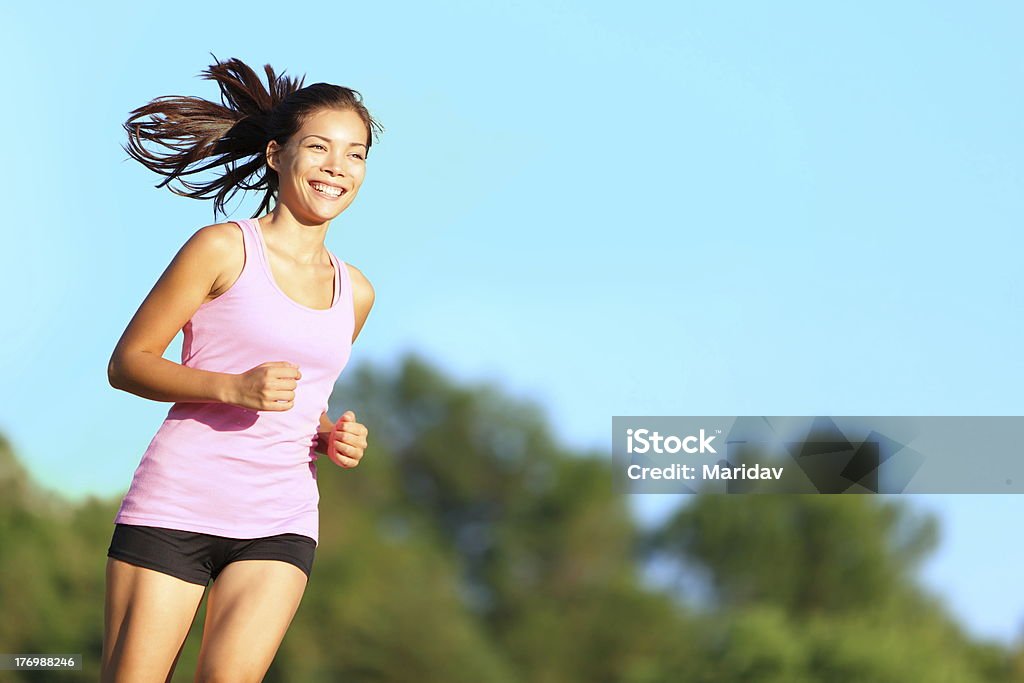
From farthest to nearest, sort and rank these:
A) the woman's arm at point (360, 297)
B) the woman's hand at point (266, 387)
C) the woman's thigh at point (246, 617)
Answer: the woman's arm at point (360, 297), the woman's thigh at point (246, 617), the woman's hand at point (266, 387)

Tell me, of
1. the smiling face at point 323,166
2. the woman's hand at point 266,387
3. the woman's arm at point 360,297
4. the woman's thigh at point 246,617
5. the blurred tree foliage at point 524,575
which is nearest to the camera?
the woman's hand at point 266,387

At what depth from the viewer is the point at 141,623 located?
9.39 ft

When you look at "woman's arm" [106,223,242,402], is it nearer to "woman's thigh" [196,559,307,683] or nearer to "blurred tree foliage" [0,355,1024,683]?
"woman's thigh" [196,559,307,683]

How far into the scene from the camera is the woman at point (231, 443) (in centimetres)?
288

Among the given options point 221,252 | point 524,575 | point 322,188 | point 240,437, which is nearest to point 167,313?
point 221,252

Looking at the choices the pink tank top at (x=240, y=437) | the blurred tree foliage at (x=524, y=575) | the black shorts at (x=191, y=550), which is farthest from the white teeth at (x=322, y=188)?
the blurred tree foliage at (x=524, y=575)

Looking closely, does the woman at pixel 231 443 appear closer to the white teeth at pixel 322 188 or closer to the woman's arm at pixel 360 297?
the white teeth at pixel 322 188

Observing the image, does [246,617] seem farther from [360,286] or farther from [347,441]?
[360,286]

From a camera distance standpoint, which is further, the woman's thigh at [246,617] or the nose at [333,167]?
the nose at [333,167]

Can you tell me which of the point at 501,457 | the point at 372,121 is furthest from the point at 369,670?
the point at 372,121

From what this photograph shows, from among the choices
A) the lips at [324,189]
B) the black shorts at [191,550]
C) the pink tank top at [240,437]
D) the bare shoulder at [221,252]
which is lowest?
the black shorts at [191,550]

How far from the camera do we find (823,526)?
21.1 meters

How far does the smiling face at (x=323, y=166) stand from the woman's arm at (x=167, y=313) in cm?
21

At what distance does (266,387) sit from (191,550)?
0.45 m
